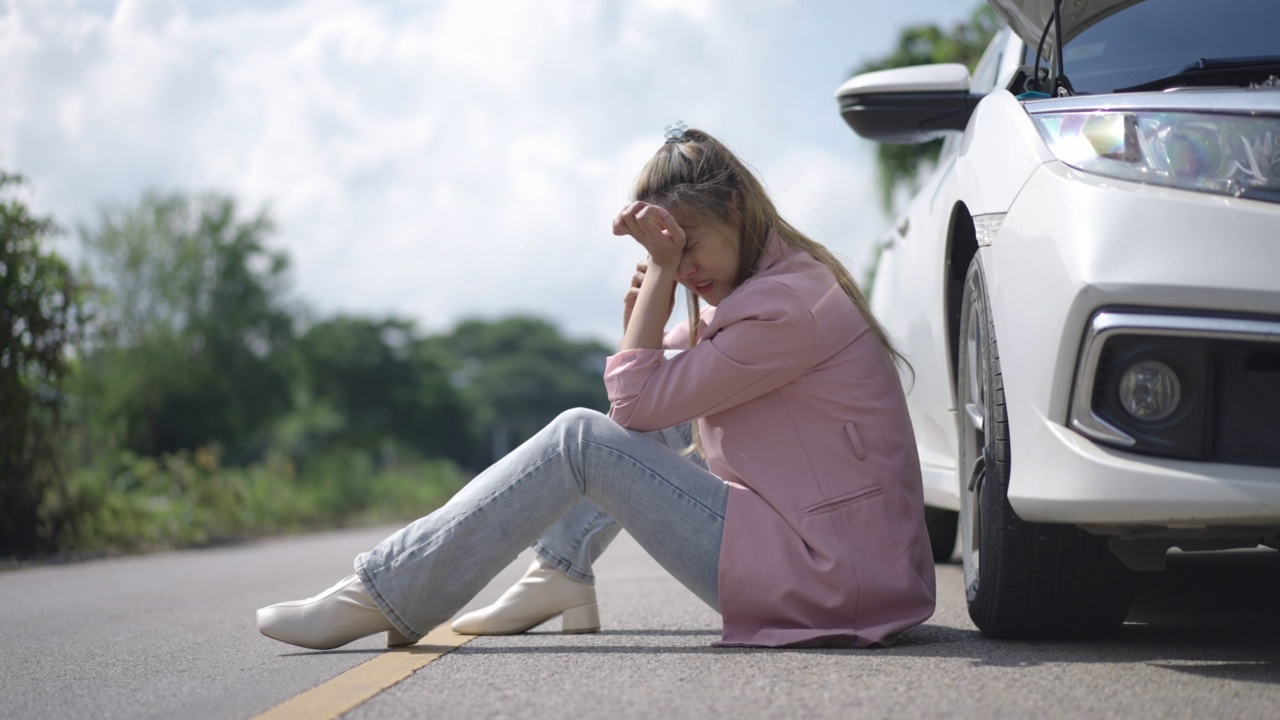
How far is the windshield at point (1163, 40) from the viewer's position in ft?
10.0

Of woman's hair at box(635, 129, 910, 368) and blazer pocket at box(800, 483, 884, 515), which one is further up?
woman's hair at box(635, 129, 910, 368)

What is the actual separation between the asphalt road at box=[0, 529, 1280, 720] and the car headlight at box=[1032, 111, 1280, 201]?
3.04 ft

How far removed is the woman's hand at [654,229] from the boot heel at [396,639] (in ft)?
3.66

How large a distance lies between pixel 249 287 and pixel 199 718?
164ft

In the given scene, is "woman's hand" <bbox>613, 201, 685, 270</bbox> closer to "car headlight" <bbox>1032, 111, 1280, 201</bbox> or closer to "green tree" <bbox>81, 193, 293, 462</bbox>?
"car headlight" <bbox>1032, 111, 1280, 201</bbox>

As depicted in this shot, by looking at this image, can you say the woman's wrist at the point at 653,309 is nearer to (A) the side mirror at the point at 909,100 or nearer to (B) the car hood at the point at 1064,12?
(A) the side mirror at the point at 909,100

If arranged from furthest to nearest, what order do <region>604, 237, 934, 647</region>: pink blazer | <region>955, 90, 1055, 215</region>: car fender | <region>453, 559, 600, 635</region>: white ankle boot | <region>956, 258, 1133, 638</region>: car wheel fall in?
<region>453, 559, 600, 635</region>: white ankle boot → <region>604, 237, 934, 647</region>: pink blazer → <region>956, 258, 1133, 638</region>: car wheel → <region>955, 90, 1055, 215</region>: car fender

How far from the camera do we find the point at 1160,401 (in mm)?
2438

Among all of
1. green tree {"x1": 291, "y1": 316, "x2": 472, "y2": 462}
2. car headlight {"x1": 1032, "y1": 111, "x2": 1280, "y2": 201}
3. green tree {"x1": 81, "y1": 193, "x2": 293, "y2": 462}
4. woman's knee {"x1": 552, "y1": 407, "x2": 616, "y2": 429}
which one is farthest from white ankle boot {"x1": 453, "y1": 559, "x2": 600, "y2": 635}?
green tree {"x1": 291, "y1": 316, "x2": 472, "y2": 462}

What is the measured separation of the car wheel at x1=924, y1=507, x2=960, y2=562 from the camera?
5.17 meters

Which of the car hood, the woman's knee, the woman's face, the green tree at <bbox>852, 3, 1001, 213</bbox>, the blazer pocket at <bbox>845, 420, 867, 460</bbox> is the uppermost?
the green tree at <bbox>852, 3, 1001, 213</bbox>

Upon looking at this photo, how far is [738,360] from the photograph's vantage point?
3008 millimetres

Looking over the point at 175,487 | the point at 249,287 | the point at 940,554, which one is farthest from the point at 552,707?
the point at 249,287

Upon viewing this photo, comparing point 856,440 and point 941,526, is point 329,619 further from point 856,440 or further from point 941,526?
point 941,526
